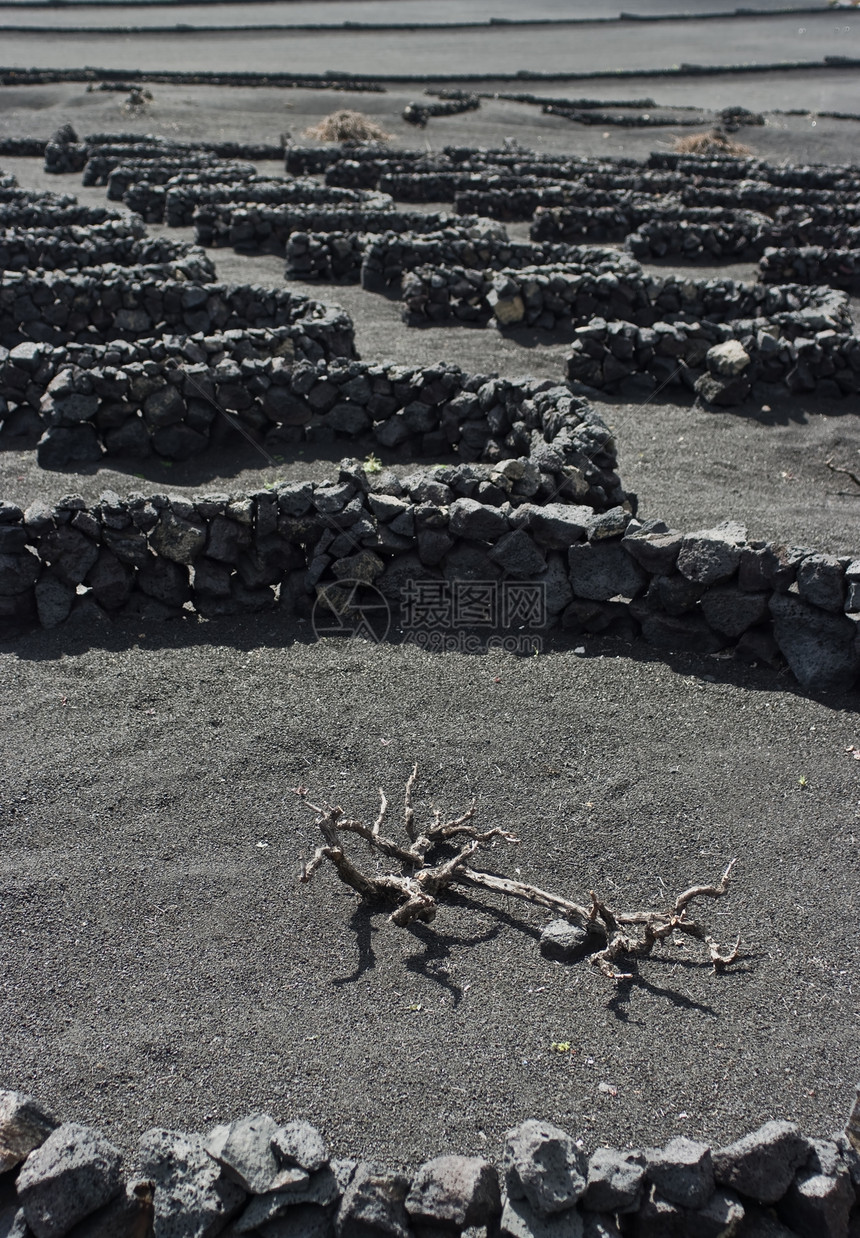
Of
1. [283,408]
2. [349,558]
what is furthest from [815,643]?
[283,408]

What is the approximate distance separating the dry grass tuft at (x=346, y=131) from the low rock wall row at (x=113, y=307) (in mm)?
21942

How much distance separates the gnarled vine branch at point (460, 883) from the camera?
17.0 feet

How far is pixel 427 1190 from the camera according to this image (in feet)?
12.8

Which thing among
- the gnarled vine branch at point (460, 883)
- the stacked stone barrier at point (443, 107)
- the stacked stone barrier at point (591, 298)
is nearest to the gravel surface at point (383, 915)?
the gnarled vine branch at point (460, 883)

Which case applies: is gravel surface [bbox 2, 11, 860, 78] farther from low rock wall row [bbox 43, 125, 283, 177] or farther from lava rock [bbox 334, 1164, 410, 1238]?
lava rock [bbox 334, 1164, 410, 1238]

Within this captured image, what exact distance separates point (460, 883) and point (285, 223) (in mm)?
18142

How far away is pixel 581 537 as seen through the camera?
8.06 m

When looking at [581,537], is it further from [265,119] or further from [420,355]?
[265,119]

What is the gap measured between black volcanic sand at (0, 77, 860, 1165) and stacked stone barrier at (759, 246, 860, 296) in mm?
14047

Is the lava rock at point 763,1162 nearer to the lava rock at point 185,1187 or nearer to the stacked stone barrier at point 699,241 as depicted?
the lava rock at point 185,1187

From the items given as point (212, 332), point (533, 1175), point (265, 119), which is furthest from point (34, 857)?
point (265, 119)

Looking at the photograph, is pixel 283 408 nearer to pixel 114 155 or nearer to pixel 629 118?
pixel 114 155

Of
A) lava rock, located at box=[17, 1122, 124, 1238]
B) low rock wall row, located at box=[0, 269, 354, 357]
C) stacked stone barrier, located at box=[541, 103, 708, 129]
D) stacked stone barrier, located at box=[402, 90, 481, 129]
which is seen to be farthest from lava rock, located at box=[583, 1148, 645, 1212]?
stacked stone barrier, located at box=[541, 103, 708, 129]

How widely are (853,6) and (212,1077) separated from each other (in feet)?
265
